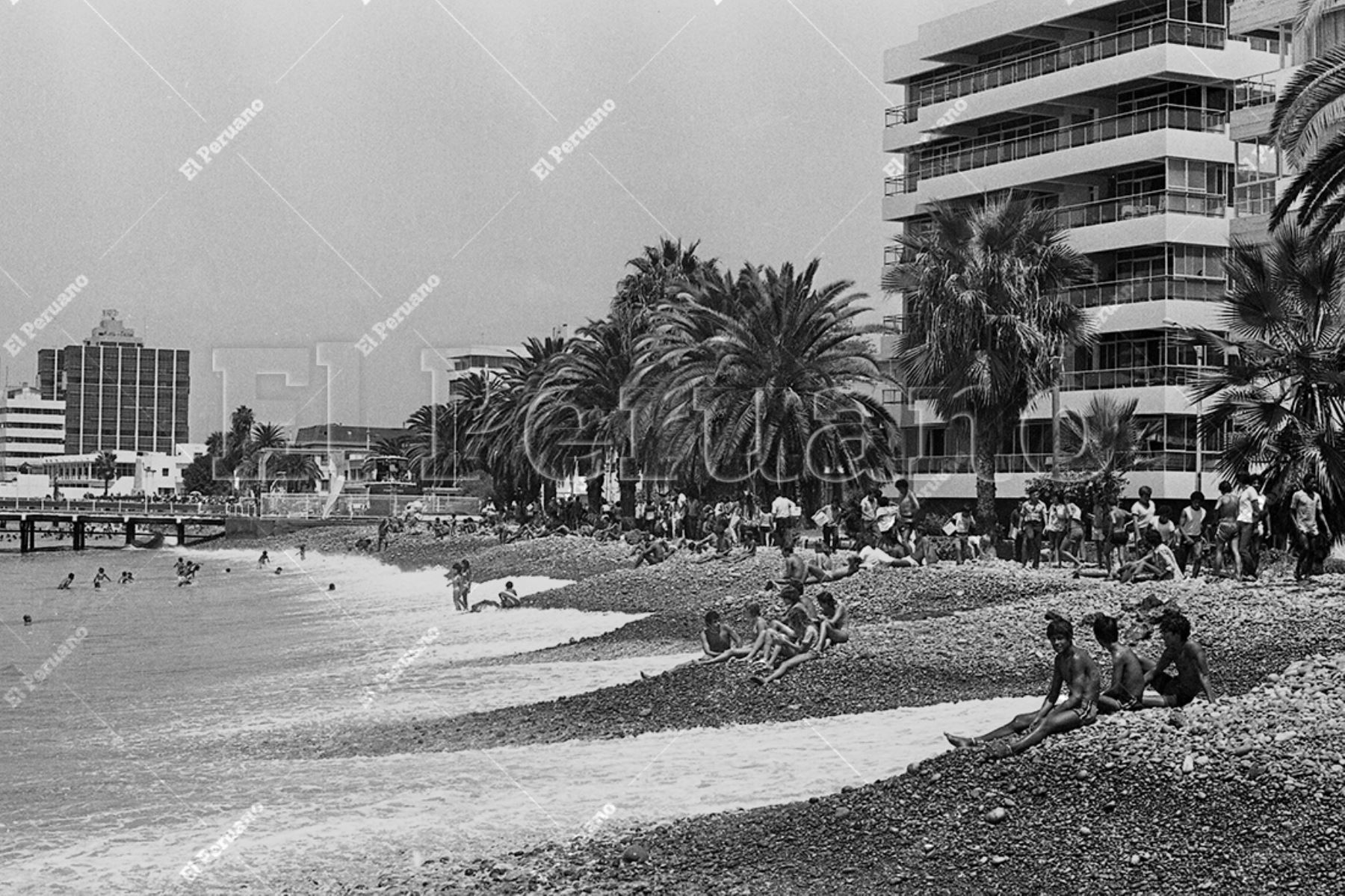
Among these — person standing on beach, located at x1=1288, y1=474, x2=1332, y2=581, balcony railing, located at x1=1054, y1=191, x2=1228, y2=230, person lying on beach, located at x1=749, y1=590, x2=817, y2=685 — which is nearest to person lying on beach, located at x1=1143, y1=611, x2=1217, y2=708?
person lying on beach, located at x1=749, y1=590, x2=817, y2=685

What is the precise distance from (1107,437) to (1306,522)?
22064mm

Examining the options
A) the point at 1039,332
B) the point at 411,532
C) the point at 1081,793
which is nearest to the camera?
the point at 1081,793

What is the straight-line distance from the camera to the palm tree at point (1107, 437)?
40219mm

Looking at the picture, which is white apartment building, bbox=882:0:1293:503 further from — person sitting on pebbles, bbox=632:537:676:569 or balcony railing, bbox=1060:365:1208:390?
person sitting on pebbles, bbox=632:537:676:569

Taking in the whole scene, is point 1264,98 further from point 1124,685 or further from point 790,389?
point 1124,685

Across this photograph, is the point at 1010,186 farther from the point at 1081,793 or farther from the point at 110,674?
the point at 1081,793

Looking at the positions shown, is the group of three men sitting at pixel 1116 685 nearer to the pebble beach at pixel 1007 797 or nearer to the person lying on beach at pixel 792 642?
the pebble beach at pixel 1007 797

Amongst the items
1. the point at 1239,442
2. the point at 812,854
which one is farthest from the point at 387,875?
the point at 1239,442

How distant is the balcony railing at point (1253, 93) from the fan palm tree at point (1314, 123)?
66.1 feet

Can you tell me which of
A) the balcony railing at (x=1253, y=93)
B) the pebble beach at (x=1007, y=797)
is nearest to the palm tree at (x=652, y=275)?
the balcony railing at (x=1253, y=93)

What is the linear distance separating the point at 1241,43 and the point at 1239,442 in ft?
93.3

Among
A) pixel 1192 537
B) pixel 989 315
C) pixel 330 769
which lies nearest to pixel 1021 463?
pixel 989 315

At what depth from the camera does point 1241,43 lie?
44.9 meters

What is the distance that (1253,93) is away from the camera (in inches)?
1570
